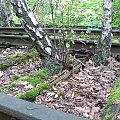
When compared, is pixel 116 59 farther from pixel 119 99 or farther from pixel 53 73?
pixel 119 99

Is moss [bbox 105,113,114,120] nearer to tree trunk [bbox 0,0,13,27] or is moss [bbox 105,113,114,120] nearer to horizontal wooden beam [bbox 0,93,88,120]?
horizontal wooden beam [bbox 0,93,88,120]

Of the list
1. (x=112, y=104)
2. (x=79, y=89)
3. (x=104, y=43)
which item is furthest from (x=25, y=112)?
(x=104, y=43)

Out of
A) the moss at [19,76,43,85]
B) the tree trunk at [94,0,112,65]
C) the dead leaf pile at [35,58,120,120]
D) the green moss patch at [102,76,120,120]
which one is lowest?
the dead leaf pile at [35,58,120,120]

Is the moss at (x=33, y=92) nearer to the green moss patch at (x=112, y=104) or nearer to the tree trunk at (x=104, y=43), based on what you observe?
the green moss patch at (x=112, y=104)

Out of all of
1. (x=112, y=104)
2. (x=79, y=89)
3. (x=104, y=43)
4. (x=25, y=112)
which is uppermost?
(x=25, y=112)

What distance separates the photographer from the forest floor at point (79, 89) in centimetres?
349

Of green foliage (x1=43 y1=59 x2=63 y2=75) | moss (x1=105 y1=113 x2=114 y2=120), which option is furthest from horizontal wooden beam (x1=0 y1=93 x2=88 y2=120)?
green foliage (x1=43 y1=59 x2=63 y2=75)

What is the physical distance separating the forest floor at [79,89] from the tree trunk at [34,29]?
54cm

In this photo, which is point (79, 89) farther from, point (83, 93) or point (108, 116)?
point (108, 116)

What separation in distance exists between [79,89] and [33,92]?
2.45 feet

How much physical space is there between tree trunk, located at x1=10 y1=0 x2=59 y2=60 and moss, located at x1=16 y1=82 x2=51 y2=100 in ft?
2.93

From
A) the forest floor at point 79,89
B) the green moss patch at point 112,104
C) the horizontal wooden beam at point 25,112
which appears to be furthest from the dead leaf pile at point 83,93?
the horizontal wooden beam at point 25,112

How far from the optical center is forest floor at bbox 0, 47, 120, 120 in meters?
3.49

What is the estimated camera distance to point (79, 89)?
403cm
